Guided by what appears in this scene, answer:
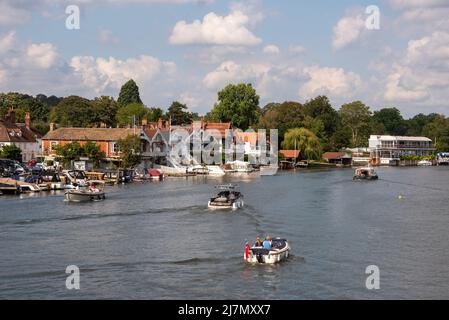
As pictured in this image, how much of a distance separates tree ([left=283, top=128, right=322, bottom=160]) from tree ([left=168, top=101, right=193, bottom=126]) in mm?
26664

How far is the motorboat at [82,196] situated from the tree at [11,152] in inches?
1321

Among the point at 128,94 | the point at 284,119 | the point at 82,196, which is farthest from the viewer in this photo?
the point at 128,94

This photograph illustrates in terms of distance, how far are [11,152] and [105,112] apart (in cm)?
5835

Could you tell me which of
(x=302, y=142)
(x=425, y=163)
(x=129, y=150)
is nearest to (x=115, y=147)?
(x=129, y=150)

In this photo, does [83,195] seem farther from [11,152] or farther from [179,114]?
[179,114]

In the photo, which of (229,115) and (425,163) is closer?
(229,115)

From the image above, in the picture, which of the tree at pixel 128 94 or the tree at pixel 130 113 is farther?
the tree at pixel 128 94

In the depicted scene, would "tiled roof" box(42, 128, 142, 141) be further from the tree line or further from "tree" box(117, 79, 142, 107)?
"tree" box(117, 79, 142, 107)

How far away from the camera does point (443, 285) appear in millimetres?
34719

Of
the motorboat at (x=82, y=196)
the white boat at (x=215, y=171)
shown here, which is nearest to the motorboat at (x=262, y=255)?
the motorboat at (x=82, y=196)

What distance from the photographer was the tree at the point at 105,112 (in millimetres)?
152500

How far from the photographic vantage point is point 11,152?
96.5 metres

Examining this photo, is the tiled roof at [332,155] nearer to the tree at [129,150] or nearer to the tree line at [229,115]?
the tree line at [229,115]
